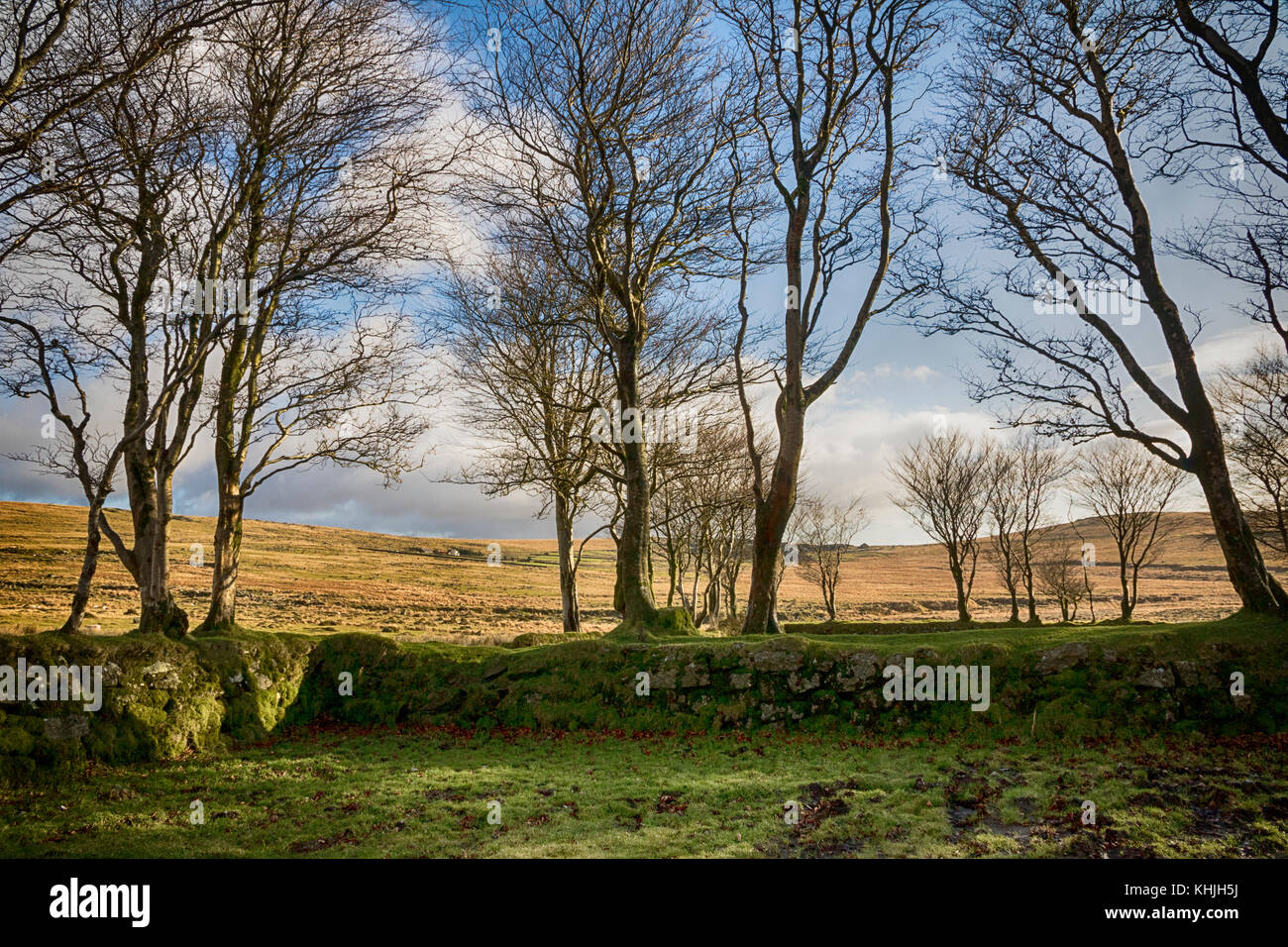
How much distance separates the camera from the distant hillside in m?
34.6

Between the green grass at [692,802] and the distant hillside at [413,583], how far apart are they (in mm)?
10535

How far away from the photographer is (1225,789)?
24.3 ft

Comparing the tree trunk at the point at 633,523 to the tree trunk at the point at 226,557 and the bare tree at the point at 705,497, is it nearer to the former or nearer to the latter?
the bare tree at the point at 705,497

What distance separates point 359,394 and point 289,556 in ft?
192

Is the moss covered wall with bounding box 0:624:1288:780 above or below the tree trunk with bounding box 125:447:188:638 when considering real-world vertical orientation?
below

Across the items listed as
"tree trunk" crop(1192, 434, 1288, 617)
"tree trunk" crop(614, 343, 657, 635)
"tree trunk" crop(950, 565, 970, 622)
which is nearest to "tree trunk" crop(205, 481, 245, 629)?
"tree trunk" crop(614, 343, 657, 635)

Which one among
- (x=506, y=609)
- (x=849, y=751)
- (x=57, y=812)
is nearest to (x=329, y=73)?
(x=57, y=812)

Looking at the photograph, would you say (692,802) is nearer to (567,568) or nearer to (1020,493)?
(567,568)

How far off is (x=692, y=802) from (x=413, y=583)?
55962mm

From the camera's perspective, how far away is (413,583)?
58781 mm

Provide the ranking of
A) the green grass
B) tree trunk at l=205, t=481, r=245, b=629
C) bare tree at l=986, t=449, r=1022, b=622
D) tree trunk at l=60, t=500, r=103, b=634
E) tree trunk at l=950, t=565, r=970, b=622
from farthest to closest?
bare tree at l=986, t=449, r=1022, b=622 < tree trunk at l=950, t=565, r=970, b=622 < tree trunk at l=205, t=481, r=245, b=629 < tree trunk at l=60, t=500, r=103, b=634 < the green grass

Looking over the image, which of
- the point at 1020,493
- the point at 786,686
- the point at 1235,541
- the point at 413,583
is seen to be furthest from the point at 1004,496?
the point at 413,583

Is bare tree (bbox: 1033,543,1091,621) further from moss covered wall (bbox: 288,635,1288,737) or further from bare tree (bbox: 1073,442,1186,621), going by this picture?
moss covered wall (bbox: 288,635,1288,737)

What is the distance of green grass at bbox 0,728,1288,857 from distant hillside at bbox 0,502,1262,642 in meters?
10.5
